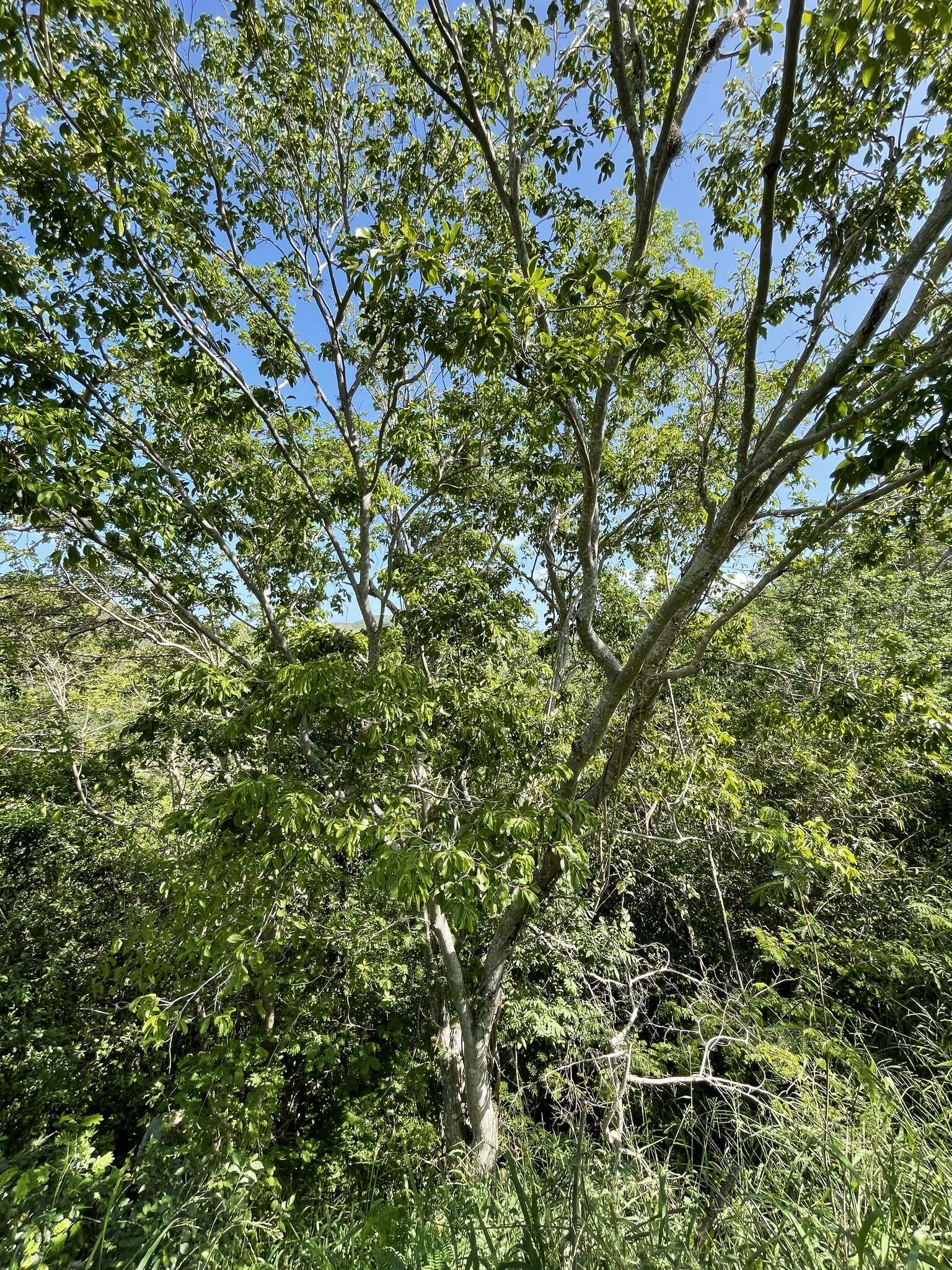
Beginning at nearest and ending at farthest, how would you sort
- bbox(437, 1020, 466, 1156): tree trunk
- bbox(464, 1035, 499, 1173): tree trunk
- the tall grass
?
the tall grass, bbox(464, 1035, 499, 1173): tree trunk, bbox(437, 1020, 466, 1156): tree trunk

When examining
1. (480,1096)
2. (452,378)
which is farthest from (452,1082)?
(452,378)

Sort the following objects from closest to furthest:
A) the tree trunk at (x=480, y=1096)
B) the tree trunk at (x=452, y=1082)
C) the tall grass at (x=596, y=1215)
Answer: the tall grass at (x=596, y=1215), the tree trunk at (x=480, y=1096), the tree trunk at (x=452, y=1082)

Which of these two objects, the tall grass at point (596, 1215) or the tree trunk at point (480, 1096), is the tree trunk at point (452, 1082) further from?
the tall grass at point (596, 1215)

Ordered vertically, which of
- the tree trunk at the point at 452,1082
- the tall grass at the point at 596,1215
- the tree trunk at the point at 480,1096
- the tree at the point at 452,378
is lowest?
the tree trunk at the point at 452,1082

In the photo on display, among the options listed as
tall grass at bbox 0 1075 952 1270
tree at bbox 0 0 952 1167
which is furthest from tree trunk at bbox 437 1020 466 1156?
tall grass at bbox 0 1075 952 1270

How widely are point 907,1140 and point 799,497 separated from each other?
5.81 m

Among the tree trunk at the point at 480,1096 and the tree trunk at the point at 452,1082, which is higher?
the tree trunk at the point at 480,1096

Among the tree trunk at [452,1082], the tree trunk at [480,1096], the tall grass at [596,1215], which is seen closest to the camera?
the tall grass at [596,1215]

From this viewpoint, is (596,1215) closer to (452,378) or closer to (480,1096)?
(480,1096)

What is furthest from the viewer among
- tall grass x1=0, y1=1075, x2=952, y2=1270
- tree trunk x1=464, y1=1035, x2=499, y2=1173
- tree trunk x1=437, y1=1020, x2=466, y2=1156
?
tree trunk x1=437, y1=1020, x2=466, y2=1156

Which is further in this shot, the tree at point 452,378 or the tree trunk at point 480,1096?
the tree trunk at point 480,1096

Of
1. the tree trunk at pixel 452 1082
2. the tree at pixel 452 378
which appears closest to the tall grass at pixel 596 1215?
the tree at pixel 452 378

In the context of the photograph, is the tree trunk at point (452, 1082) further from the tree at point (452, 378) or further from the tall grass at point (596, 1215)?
the tall grass at point (596, 1215)

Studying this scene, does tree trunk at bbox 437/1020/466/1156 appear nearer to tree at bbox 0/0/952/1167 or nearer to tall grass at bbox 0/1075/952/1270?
tree at bbox 0/0/952/1167
